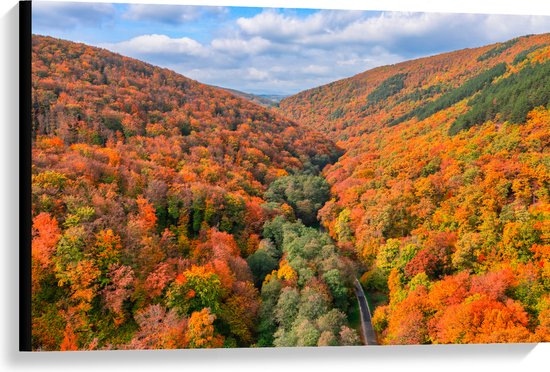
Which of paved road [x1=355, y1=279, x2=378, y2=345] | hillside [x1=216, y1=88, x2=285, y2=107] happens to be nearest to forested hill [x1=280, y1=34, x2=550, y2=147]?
hillside [x1=216, y1=88, x2=285, y2=107]

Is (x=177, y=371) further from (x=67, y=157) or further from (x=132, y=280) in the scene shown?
(x=67, y=157)

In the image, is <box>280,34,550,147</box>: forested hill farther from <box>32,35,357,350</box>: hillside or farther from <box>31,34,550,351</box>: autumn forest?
<box>32,35,357,350</box>: hillside

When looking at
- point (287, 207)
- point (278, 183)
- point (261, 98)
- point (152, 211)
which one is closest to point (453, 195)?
point (287, 207)

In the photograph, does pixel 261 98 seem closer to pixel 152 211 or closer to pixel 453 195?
pixel 152 211

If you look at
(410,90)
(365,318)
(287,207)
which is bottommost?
(365,318)

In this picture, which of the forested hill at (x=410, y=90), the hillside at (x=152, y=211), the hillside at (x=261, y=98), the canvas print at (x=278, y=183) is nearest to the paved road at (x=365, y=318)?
the canvas print at (x=278, y=183)

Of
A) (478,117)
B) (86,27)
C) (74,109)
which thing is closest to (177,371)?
(74,109)
